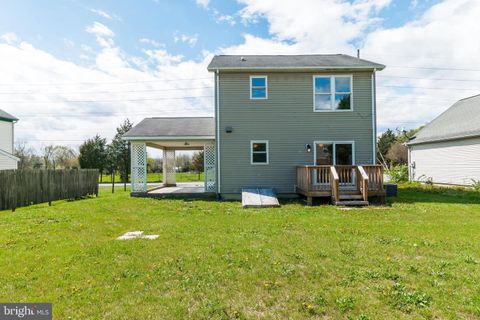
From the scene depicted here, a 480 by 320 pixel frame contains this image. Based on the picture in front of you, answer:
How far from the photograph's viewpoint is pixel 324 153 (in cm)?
1246

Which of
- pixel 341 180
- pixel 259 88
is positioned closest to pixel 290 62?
pixel 259 88

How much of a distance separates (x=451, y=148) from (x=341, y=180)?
391 inches

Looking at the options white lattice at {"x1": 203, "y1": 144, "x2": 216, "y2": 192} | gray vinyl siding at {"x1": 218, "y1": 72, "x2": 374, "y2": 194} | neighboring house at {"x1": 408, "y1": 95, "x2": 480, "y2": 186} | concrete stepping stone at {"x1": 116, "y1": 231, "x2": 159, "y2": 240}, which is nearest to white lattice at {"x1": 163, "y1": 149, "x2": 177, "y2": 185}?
white lattice at {"x1": 203, "y1": 144, "x2": 216, "y2": 192}

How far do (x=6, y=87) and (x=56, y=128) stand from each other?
32.5ft

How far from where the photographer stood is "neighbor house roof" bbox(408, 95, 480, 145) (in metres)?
15.5

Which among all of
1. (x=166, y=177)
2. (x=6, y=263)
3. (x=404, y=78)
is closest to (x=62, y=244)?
(x=6, y=263)

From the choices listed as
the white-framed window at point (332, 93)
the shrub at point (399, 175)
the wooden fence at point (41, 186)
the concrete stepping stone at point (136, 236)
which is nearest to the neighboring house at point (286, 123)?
the white-framed window at point (332, 93)

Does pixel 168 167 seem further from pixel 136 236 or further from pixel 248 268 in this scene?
pixel 248 268

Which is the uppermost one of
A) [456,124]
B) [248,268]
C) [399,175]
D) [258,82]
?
[258,82]

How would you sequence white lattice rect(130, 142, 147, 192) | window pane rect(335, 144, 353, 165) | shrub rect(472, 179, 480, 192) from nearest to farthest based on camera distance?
window pane rect(335, 144, 353, 165) → white lattice rect(130, 142, 147, 192) → shrub rect(472, 179, 480, 192)

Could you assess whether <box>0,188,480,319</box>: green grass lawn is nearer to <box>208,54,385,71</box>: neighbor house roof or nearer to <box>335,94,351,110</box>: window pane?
<box>335,94,351,110</box>: window pane

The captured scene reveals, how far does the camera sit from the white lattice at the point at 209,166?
44.1 ft

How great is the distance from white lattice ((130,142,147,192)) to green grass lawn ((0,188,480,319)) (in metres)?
5.98

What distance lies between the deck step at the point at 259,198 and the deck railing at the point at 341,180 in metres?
1.37
